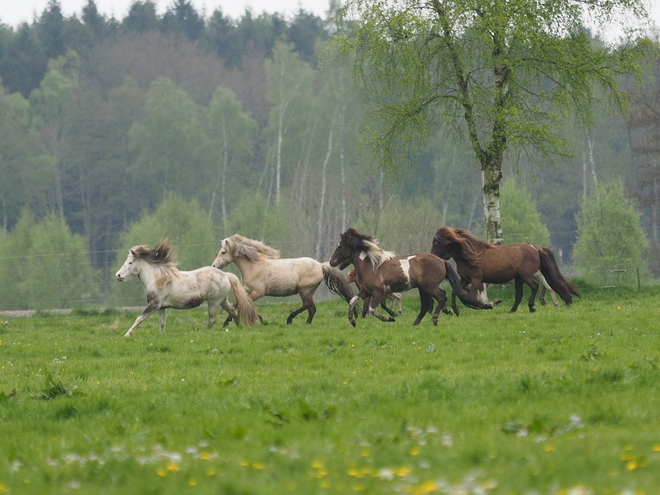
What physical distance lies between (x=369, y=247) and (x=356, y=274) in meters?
1.49

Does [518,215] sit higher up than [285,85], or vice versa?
[285,85]

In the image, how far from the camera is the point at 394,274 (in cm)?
1872

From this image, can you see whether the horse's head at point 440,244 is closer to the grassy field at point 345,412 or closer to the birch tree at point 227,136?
the grassy field at point 345,412

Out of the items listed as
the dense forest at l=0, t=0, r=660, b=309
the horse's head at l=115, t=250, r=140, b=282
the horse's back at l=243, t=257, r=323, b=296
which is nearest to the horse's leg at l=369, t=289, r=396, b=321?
the horse's back at l=243, t=257, r=323, b=296

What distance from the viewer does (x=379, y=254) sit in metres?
18.9

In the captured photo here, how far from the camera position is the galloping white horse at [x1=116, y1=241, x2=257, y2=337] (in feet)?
64.5

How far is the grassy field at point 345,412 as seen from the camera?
6.01 metres

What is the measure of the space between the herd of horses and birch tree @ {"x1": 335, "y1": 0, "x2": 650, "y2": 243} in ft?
19.5

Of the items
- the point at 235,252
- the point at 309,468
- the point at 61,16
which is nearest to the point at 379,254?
the point at 235,252

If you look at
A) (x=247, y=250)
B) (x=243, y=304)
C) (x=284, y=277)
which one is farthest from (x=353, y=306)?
(x=247, y=250)

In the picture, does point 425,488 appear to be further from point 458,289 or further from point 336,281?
point 336,281

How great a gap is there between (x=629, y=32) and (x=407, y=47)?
6.43 metres

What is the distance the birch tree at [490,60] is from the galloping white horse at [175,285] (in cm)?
943

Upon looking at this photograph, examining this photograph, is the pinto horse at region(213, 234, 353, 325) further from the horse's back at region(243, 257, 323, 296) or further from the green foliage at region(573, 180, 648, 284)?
the green foliage at region(573, 180, 648, 284)
